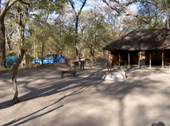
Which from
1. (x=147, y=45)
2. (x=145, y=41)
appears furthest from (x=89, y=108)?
(x=145, y=41)

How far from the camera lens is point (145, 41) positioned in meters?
16.2

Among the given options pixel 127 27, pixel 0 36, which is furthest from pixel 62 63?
pixel 127 27

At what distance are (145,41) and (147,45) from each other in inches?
30.3

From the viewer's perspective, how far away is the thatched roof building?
1519 centimetres

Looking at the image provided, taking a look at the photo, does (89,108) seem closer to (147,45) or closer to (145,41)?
(147,45)

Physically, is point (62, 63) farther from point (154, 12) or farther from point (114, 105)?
point (154, 12)

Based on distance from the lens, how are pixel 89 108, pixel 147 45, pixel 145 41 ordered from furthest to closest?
pixel 145 41, pixel 147 45, pixel 89 108

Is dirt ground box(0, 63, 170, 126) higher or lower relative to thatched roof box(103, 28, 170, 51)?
lower

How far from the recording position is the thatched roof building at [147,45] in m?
15.2

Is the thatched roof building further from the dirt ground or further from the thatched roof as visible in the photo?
the dirt ground

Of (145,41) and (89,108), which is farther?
(145,41)

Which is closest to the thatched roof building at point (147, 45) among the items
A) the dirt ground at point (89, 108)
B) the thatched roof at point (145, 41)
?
the thatched roof at point (145, 41)

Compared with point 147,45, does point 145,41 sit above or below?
above

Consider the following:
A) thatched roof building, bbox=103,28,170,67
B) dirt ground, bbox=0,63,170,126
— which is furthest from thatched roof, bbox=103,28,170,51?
dirt ground, bbox=0,63,170,126
